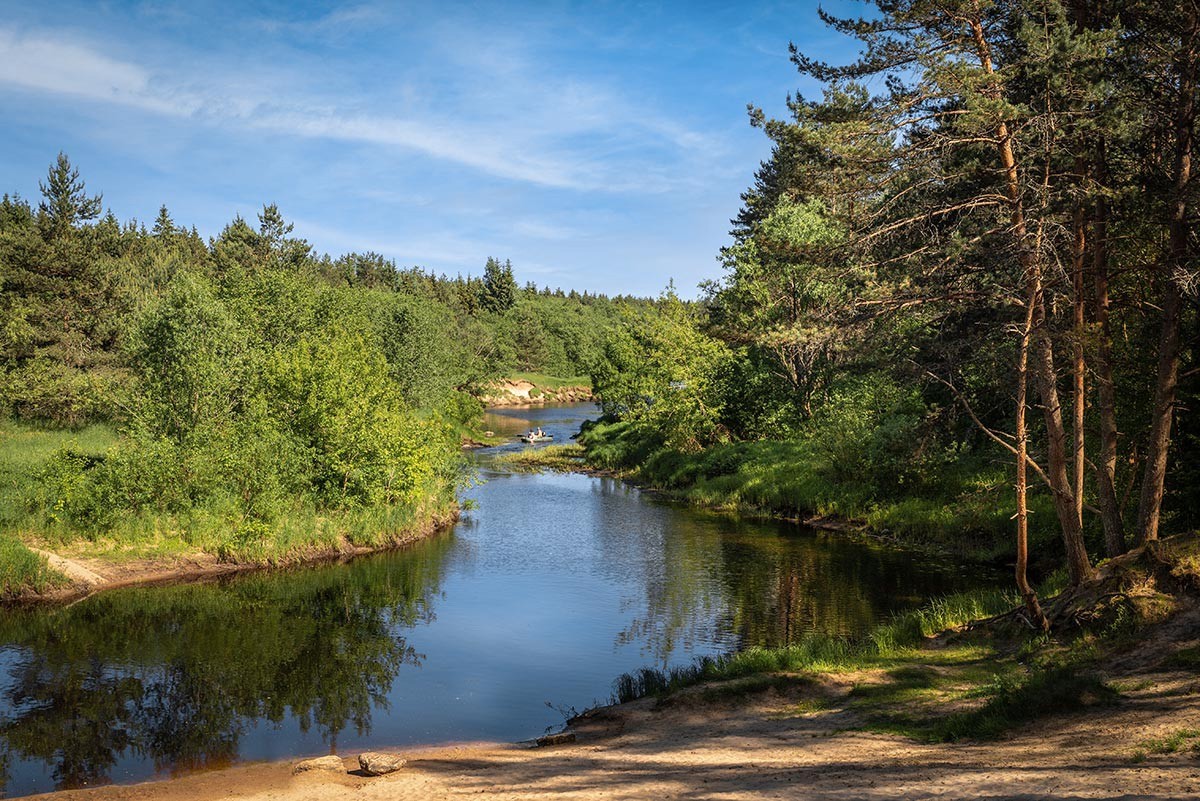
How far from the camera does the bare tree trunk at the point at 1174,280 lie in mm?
15750

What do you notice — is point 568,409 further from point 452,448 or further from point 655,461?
point 452,448

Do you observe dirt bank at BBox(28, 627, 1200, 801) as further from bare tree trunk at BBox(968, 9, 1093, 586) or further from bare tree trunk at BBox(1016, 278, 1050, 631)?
bare tree trunk at BBox(968, 9, 1093, 586)

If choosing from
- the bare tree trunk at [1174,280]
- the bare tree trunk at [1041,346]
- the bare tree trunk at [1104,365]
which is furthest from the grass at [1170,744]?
the bare tree trunk at [1104,365]

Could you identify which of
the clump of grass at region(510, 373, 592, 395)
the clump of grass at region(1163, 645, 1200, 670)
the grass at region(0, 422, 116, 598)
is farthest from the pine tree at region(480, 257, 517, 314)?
the clump of grass at region(1163, 645, 1200, 670)

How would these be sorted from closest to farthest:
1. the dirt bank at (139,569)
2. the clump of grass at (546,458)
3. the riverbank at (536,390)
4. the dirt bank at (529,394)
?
1. the dirt bank at (139,569)
2. the clump of grass at (546,458)
3. the dirt bank at (529,394)
4. the riverbank at (536,390)

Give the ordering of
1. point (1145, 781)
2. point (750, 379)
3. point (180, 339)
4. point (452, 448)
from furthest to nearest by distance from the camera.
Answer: point (750, 379) → point (452, 448) → point (180, 339) → point (1145, 781)

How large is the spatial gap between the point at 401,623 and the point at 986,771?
17722 millimetres

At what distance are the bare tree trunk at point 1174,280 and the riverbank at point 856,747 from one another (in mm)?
2713

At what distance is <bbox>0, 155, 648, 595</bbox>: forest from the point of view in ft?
96.3

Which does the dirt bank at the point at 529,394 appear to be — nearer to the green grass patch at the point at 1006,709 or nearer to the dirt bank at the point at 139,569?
the dirt bank at the point at 139,569

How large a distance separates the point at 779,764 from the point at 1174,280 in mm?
11453

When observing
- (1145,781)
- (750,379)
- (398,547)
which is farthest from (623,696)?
(750,379)

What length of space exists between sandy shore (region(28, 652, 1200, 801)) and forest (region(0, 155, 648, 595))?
17613mm

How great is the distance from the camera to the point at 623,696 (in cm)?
1778
